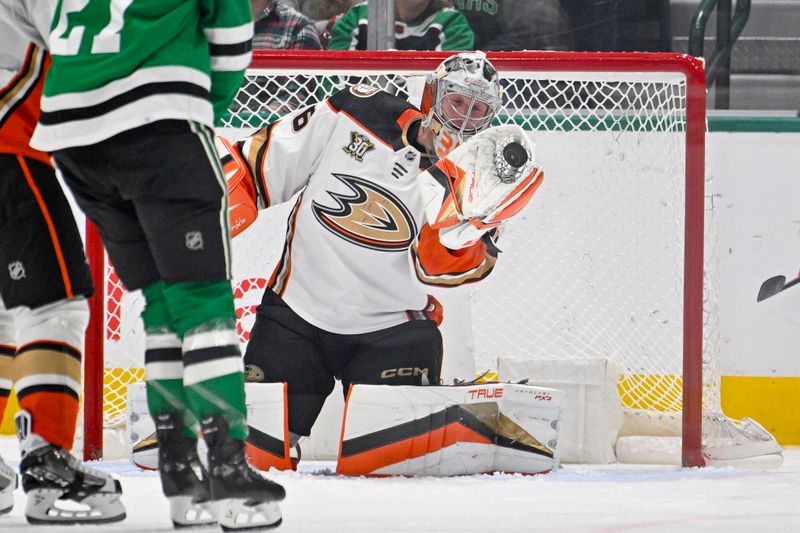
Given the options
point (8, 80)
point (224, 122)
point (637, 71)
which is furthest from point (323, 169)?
point (8, 80)

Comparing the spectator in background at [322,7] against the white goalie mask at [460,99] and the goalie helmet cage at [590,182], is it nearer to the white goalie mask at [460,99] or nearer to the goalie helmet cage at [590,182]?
the goalie helmet cage at [590,182]

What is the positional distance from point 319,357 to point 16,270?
1046 mm

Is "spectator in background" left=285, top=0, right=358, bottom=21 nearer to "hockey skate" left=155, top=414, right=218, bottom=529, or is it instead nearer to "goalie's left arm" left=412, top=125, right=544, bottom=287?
"goalie's left arm" left=412, top=125, right=544, bottom=287

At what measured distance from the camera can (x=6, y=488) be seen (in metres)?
1.64

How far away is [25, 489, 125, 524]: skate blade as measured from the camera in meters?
1.53

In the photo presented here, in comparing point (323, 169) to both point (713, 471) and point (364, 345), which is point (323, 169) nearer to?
point (364, 345)

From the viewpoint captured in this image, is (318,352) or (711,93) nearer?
(318,352)

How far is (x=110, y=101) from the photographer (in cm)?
142

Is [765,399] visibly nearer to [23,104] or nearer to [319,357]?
[319,357]

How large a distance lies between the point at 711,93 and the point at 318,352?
5.15 ft

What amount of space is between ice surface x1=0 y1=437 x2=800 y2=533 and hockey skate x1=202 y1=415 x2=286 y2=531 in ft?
0.31

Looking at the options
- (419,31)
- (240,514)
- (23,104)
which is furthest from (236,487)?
(419,31)

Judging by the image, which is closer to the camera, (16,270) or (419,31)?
(16,270)

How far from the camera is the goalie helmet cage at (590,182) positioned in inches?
106
